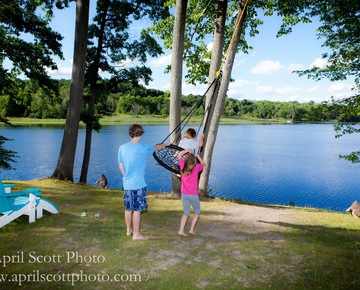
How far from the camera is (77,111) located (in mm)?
9672

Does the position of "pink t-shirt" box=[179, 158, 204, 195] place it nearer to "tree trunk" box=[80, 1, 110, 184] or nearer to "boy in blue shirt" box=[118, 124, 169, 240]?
"boy in blue shirt" box=[118, 124, 169, 240]

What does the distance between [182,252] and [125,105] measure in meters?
104

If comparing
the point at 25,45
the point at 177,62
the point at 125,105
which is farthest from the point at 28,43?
the point at 125,105

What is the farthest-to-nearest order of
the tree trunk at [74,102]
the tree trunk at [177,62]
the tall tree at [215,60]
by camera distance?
1. the tree trunk at [74,102]
2. the tall tree at [215,60]
3. the tree trunk at [177,62]

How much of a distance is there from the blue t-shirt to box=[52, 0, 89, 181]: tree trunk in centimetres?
599

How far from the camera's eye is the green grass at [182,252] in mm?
3426

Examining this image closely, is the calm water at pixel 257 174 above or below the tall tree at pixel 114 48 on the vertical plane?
below

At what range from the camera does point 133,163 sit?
4273 millimetres

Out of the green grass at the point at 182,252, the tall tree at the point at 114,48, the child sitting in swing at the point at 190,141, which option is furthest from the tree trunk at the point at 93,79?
the child sitting in swing at the point at 190,141

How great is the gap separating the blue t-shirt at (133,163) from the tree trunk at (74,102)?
5.99m

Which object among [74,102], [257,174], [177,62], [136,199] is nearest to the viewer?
[136,199]

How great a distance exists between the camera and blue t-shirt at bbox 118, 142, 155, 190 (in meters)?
4.27

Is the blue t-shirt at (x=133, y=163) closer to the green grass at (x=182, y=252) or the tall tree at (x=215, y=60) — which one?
the green grass at (x=182, y=252)

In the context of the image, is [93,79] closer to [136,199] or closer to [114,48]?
[114,48]
